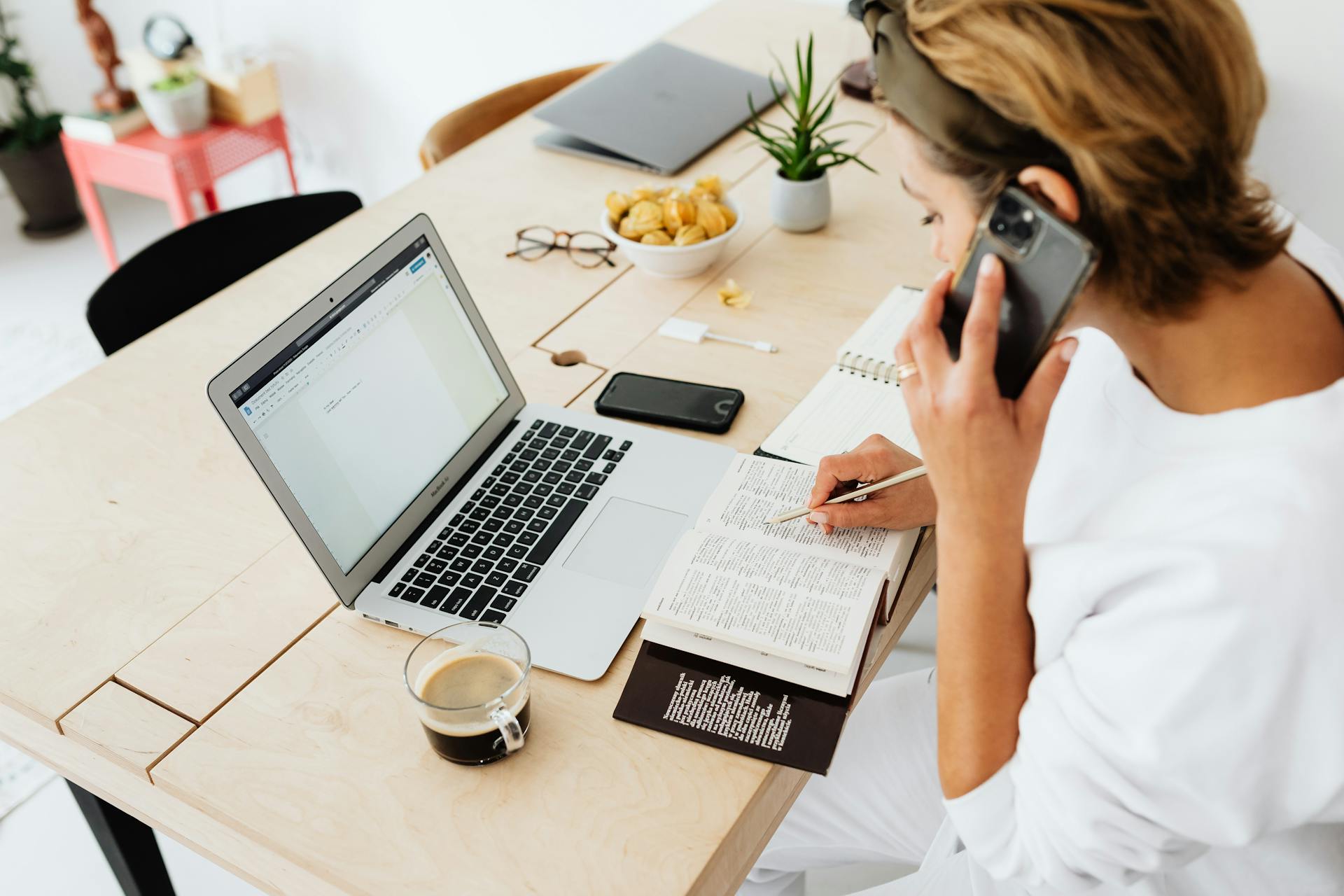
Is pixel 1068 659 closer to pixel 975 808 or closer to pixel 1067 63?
pixel 975 808

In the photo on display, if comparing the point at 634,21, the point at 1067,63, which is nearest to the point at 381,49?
the point at 634,21

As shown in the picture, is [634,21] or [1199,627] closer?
[1199,627]

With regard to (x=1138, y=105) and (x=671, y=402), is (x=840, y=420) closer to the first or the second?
(x=671, y=402)

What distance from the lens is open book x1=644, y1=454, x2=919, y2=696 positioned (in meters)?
0.90

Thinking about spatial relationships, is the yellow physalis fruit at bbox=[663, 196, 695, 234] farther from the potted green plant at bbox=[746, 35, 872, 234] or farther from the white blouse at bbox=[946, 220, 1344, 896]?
the white blouse at bbox=[946, 220, 1344, 896]

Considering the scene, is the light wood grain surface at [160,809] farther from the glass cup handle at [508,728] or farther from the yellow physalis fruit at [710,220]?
the yellow physalis fruit at [710,220]

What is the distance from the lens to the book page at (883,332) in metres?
1.28

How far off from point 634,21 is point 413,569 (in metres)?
2.12

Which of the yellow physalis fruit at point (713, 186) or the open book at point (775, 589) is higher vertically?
the yellow physalis fruit at point (713, 186)

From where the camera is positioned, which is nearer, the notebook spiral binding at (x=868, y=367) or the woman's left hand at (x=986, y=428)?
the woman's left hand at (x=986, y=428)

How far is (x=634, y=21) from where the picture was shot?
2752mm

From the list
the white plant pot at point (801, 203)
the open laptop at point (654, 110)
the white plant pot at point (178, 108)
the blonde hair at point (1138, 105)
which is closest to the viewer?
the blonde hair at point (1138, 105)

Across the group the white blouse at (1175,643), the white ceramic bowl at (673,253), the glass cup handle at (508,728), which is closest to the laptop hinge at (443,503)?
the glass cup handle at (508,728)

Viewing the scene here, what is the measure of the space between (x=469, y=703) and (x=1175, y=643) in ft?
1.76
